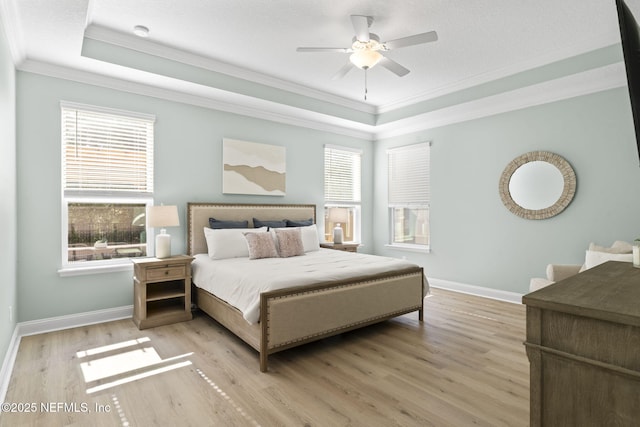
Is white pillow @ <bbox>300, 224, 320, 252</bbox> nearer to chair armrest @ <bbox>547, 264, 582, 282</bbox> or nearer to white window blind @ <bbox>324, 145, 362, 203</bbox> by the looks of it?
white window blind @ <bbox>324, 145, 362, 203</bbox>

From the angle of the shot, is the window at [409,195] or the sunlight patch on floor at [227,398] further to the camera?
the window at [409,195]

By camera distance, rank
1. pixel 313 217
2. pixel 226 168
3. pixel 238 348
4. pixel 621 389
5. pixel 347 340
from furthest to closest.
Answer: pixel 313 217 → pixel 226 168 → pixel 347 340 → pixel 238 348 → pixel 621 389

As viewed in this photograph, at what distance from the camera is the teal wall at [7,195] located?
8.41 ft

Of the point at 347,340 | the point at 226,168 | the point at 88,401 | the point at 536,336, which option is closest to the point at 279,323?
the point at 347,340

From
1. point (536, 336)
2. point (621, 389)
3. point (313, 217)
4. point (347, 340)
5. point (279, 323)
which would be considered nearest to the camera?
point (621, 389)

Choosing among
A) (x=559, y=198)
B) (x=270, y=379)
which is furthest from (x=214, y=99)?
(x=559, y=198)

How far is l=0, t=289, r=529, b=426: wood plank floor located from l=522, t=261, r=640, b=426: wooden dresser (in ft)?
4.17

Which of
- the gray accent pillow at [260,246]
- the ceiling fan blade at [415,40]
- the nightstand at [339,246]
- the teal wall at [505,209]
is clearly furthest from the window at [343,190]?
the ceiling fan blade at [415,40]

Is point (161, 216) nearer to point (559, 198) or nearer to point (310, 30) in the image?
point (310, 30)

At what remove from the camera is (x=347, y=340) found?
3.38 meters

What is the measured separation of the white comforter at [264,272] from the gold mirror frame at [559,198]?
1.82 meters

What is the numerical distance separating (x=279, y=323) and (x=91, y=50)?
319cm

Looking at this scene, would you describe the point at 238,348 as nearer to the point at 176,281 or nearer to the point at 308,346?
the point at 308,346

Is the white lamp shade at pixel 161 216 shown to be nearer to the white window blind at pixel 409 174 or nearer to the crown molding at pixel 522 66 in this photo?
the white window blind at pixel 409 174
